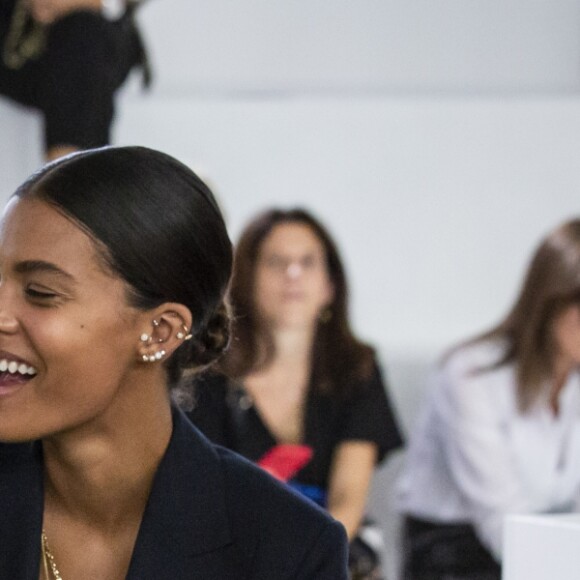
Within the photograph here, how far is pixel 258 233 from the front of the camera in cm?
312

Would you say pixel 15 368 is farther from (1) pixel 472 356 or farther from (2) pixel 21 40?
(1) pixel 472 356

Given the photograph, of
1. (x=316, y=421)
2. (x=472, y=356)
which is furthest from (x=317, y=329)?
(x=472, y=356)

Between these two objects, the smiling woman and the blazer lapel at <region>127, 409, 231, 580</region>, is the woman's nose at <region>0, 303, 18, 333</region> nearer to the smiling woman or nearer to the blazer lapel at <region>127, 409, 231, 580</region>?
the smiling woman

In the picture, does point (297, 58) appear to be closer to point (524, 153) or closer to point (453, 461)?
point (524, 153)

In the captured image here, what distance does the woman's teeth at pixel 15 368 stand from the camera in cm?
137

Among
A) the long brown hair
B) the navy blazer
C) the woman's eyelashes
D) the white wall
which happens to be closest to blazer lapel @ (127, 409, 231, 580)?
the navy blazer

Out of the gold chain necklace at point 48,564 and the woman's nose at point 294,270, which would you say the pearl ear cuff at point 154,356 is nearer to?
the gold chain necklace at point 48,564

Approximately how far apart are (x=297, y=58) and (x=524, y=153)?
680 mm

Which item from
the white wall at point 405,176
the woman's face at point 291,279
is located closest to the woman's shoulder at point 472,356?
the woman's face at point 291,279

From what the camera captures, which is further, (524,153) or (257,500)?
(524,153)

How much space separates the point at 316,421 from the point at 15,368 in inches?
64.9

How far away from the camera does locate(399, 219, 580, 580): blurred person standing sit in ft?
9.78

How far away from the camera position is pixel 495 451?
3.01 metres

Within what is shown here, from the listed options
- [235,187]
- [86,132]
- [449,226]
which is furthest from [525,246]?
[86,132]
